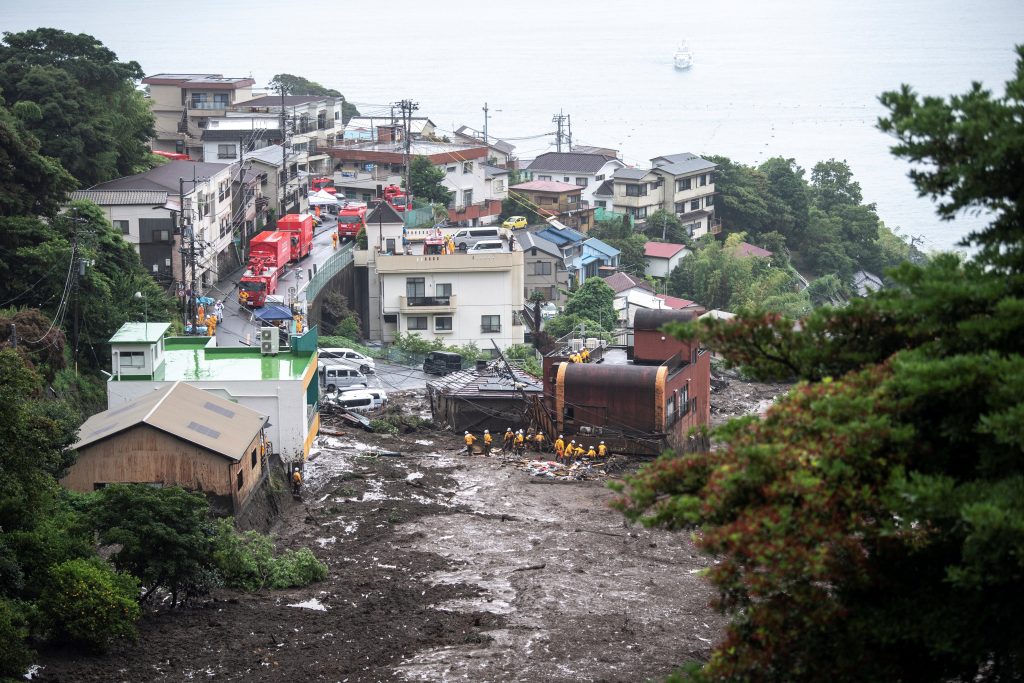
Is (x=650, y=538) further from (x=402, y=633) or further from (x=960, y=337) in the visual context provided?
(x=960, y=337)

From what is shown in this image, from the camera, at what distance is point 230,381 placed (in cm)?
2425

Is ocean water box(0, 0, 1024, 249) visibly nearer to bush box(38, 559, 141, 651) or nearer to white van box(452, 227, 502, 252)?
white van box(452, 227, 502, 252)

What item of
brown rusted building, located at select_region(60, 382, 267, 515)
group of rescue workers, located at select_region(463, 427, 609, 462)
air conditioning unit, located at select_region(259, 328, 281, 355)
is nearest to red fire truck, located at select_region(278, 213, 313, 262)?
air conditioning unit, located at select_region(259, 328, 281, 355)

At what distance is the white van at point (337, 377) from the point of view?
32.5 metres

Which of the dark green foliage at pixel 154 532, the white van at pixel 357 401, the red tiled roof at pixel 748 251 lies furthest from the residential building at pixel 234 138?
the dark green foliage at pixel 154 532

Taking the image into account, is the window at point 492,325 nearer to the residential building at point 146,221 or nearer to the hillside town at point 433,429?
the hillside town at point 433,429

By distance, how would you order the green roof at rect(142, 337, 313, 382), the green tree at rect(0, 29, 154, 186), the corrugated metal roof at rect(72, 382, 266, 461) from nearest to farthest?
the corrugated metal roof at rect(72, 382, 266, 461)
the green roof at rect(142, 337, 313, 382)
the green tree at rect(0, 29, 154, 186)

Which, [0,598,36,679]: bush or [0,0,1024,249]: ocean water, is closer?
[0,598,36,679]: bush

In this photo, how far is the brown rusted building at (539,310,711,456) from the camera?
2784 cm

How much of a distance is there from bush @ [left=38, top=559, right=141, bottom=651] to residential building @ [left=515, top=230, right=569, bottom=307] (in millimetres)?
32485

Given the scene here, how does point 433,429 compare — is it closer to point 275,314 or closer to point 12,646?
point 275,314

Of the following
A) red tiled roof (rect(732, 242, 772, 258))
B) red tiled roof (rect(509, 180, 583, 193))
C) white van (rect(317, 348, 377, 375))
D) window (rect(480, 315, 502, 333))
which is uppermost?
red tiled roof (rect(509, 180, 583, 193))

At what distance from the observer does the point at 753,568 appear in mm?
8539

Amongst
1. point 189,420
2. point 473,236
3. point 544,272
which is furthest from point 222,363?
point 544,272
